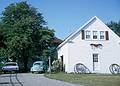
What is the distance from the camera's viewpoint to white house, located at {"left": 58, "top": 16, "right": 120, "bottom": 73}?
1791 inches

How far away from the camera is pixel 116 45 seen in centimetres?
4625

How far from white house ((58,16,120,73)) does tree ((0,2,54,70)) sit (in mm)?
13436

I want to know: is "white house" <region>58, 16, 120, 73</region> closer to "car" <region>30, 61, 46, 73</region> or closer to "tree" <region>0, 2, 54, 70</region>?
"car" <region>30, 61, 46, 73</region>

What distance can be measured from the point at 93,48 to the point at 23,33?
53.4 ft

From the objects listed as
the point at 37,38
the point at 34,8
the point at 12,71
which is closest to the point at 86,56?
the point at 12,71

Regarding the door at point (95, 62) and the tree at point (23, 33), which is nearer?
the door at point (95, 62)

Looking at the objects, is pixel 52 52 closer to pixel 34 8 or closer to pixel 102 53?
pixel 34 8

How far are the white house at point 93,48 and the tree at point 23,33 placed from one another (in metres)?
13.4

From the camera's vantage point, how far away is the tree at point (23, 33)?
5772 centimetres

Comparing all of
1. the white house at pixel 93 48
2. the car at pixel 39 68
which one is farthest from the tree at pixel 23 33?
the white house at pixel 93 48

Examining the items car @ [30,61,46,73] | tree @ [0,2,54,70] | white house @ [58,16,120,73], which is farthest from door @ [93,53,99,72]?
tree @ [0,2,54,70]

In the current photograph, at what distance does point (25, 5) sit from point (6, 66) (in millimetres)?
14526

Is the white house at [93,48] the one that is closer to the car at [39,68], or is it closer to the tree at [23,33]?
the car at [39,68]

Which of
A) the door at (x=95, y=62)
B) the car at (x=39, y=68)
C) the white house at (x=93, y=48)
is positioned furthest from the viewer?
the car at (x=39, y=68)
